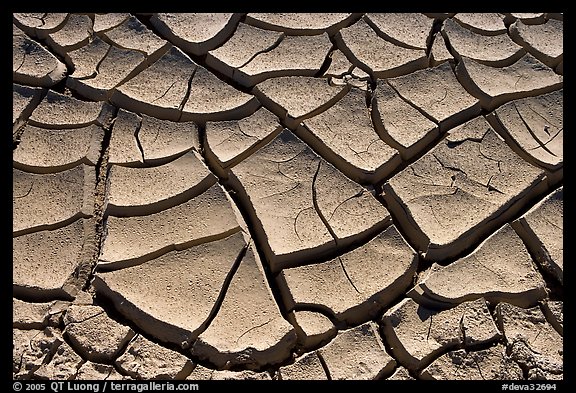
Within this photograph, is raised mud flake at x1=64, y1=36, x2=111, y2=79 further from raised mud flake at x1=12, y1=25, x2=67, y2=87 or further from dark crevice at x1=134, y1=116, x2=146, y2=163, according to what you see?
dark crevice at x1=134, y1=116, x2=146, y2=163

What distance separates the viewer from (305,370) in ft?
6.23

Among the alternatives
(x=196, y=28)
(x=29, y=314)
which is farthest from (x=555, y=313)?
(x=196, y=28)


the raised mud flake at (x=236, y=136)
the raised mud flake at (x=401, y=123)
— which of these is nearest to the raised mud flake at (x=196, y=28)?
the raised mud flake at (x=236, y=136)

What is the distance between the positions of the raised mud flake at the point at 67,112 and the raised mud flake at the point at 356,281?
1057 mm

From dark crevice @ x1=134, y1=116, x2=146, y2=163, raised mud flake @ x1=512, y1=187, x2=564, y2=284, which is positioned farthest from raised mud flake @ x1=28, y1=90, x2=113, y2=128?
raised mud flake @ x1=512, y1=187, x2=564, y2=284

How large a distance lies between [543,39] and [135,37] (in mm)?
1902

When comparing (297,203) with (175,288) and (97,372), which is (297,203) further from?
(97,372)

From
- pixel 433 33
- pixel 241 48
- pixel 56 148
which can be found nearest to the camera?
pixel 56 148

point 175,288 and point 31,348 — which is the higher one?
point 175,288

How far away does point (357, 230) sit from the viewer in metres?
2.18

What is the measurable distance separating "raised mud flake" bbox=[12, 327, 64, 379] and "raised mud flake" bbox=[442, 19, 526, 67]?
6.69ft

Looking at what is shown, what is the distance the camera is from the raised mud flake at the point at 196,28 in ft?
8.99

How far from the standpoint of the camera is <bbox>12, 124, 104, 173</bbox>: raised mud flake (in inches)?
92.3
